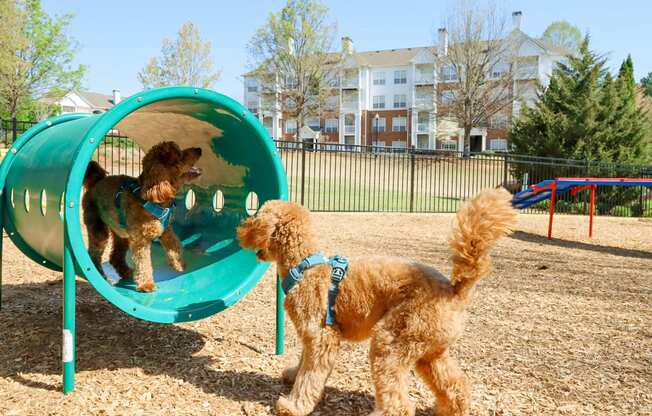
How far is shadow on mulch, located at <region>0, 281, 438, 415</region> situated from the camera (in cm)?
332

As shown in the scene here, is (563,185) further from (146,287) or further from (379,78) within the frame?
(379,78)

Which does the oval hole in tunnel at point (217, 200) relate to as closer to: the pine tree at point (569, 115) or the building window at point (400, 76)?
the pine tree at point (569, 115)

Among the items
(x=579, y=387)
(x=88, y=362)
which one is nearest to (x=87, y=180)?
(x=88, y=362)

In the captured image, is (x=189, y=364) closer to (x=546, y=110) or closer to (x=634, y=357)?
(x=634, y=357)

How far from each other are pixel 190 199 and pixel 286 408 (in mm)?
3334

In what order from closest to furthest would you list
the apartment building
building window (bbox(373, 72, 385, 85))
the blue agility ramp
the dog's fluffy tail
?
the dog's fluffy tail
the blue agility ramp
the apartment building
building window (bbox(373, 72, 385, 85))

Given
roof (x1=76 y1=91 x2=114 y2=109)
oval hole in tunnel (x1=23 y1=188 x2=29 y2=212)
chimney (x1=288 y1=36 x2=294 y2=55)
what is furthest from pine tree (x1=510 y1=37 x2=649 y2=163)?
roof (x1=76 y1=91 x2=114 y2=109)

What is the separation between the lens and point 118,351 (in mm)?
3941

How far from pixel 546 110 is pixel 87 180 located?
21.6m

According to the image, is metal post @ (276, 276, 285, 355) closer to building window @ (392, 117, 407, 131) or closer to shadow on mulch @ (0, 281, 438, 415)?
shadow on mulch @ (0, 281, 438, 415)

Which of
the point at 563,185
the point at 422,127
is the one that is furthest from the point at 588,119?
the point at 422,127

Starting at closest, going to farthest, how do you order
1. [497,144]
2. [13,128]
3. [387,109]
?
[13,128] → [497,144] → [387,109]

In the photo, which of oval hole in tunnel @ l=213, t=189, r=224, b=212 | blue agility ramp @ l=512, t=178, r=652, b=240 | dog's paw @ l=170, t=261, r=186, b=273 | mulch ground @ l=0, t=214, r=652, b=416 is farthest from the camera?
blue agility ramp @ l=512, t=178, r=652, b=240

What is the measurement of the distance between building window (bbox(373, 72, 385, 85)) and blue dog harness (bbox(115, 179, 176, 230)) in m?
55.7
